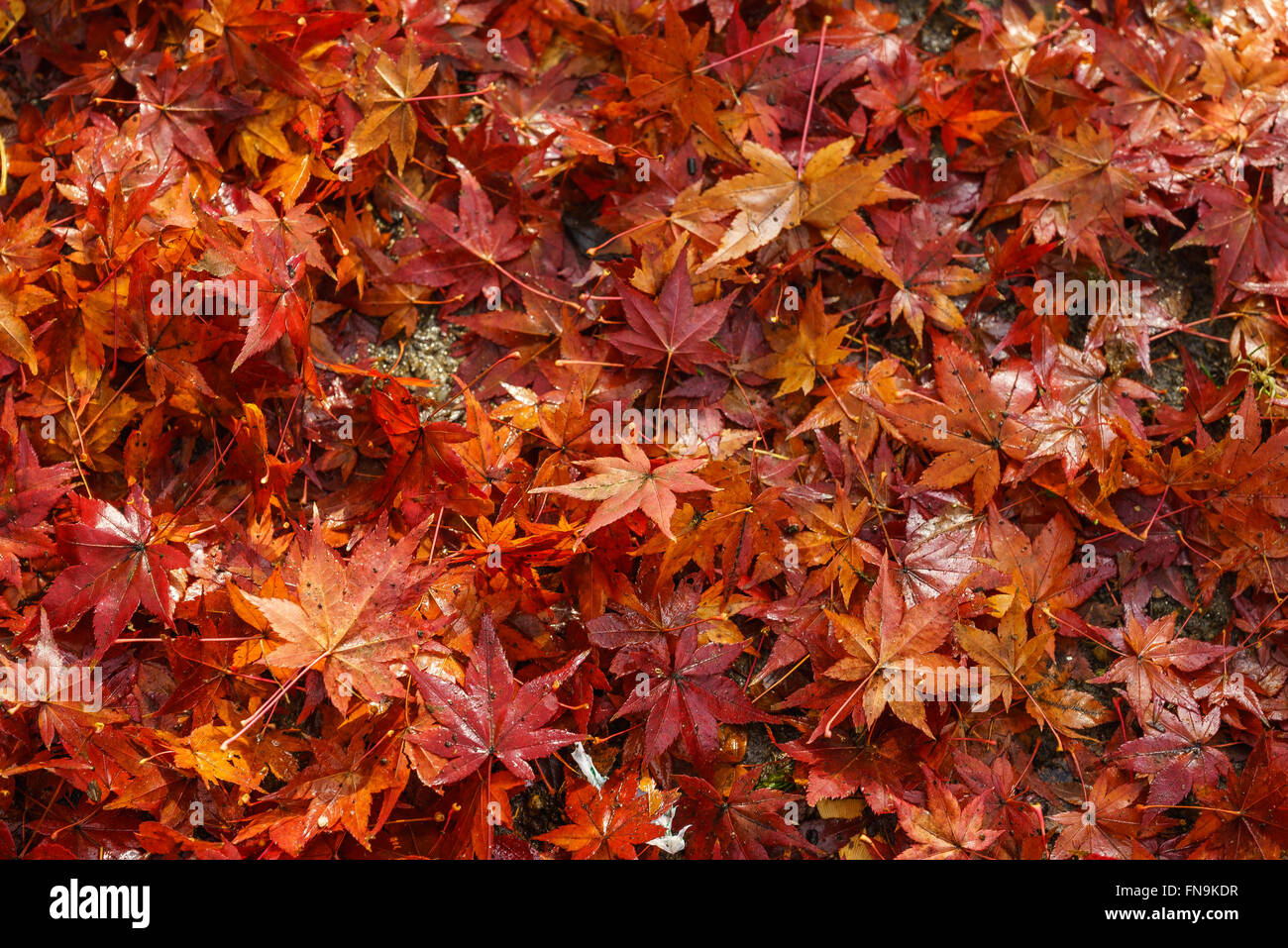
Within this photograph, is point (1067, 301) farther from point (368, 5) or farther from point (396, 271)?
point (368, 5)

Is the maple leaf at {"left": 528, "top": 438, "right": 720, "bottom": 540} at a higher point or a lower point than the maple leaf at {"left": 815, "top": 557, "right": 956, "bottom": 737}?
higher

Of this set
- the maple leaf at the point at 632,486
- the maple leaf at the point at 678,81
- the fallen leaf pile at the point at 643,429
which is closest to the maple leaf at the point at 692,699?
the fallen leaf pile at the point at 643,429

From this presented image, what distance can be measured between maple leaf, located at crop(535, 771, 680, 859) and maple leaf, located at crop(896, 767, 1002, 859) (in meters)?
0.50

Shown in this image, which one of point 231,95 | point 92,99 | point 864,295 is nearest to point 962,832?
point 864,295

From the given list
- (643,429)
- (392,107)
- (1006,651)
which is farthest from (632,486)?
(392,107)

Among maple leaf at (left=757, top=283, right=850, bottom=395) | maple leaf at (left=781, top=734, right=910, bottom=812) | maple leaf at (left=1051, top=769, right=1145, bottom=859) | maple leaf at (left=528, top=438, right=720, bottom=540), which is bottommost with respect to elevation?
maple leaf at (left=1051, top=769, right=1145, bottom=859)

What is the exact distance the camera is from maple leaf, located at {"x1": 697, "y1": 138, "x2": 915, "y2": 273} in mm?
1942

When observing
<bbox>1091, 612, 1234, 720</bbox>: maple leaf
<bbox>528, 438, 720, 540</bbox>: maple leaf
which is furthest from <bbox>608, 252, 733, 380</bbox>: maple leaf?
<bbox>1091, 612, 1234, 720</bbox>: maple leaf

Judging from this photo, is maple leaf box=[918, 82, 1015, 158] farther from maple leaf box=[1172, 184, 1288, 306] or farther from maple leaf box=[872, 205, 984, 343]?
maple leaf box=[1172, 184, 1288, 306]

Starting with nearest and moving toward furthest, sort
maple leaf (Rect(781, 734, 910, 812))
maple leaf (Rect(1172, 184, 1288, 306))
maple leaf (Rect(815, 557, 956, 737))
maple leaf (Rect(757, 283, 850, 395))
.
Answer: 1. maple leaf (Rect(815, 557, 956, 737))
2. maple leaf (Rect(781, 734, 910, 812))
3. maple leaf (Rect(757, 283, 850, 395))
4. maple leaf (Rect(1172, 184, 1288, 306))

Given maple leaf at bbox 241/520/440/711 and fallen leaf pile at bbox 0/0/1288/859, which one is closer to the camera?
maple leaf at bbox 241/520/440/711

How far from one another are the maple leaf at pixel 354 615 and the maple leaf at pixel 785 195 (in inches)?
38.4

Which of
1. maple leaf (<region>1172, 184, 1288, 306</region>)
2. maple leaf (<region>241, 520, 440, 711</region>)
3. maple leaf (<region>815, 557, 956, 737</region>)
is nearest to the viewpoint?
maple leaf (<region>241, 520, 440, 711</region>)

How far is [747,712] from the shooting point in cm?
176
